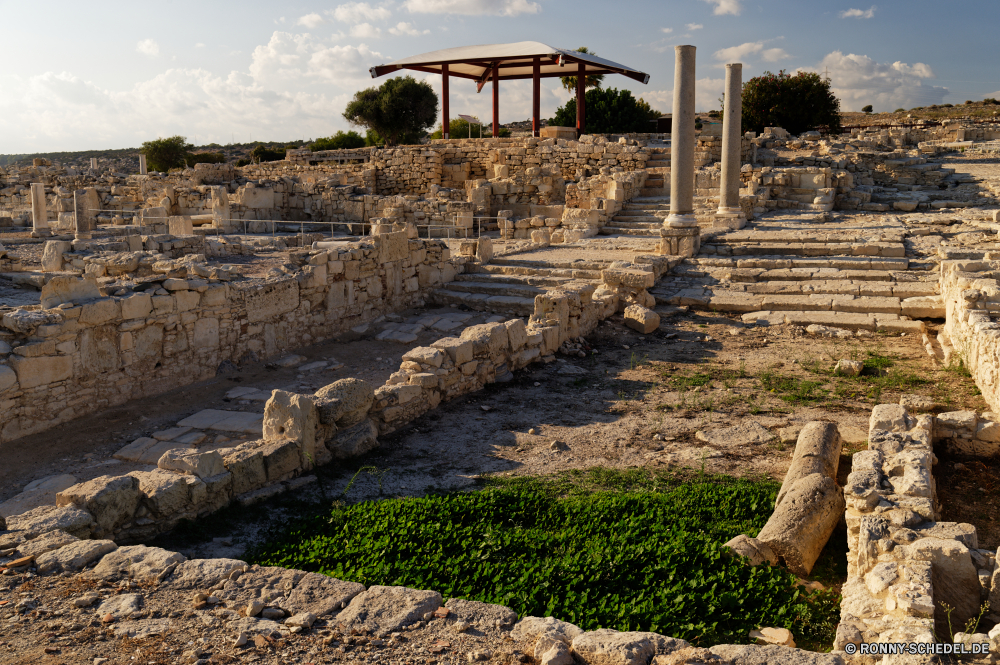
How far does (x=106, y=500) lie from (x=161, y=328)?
4.37 meters

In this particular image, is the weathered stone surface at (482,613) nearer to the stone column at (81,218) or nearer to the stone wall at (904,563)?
the stone wall at (904,563)

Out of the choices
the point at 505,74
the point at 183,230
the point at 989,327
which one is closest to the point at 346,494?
the point at 989,327

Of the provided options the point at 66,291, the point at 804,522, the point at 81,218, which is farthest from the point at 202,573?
the point at 81,218

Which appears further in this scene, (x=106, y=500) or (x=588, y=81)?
(x=588, y=81)

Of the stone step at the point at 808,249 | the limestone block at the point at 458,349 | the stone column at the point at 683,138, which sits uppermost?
the stone column at the point at 683,138

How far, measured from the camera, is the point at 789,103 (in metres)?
31.9

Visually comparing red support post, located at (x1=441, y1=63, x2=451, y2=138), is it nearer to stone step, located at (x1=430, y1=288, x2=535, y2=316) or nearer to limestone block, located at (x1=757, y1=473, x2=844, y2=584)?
stone step, located at (x1=430, y1=288, x2=535, y2=316)

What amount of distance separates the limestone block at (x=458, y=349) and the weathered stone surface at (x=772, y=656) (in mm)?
5282

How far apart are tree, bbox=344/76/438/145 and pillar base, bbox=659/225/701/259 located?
33.1 metres

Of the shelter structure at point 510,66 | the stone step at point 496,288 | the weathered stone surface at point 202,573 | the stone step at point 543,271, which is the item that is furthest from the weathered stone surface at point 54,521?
the shelter structure at point 510,66

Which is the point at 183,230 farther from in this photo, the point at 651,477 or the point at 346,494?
→ the point at 651,477

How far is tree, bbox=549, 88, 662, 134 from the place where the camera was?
3872cm

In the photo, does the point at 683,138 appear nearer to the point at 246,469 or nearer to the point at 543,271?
the point at 543,271

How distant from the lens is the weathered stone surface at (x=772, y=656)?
3203mm
